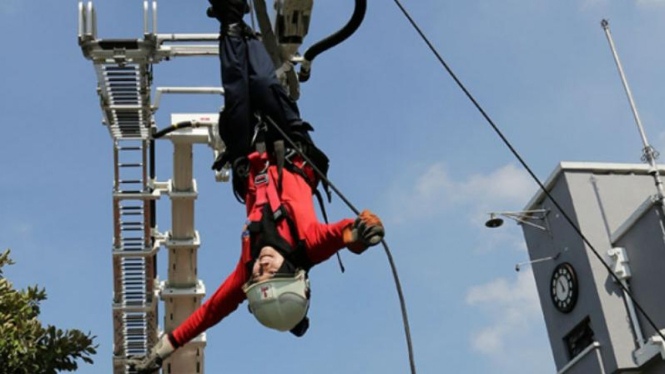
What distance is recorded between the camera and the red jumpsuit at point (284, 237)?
600cm

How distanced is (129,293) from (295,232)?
464 inches

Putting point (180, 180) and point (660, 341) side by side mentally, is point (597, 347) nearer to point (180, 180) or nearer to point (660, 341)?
point (660, 341)

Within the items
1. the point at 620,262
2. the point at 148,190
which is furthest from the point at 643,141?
the point at 148,190

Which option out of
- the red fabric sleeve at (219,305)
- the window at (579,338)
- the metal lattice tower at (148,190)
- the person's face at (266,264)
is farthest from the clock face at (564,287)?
the person's face at (266,264)

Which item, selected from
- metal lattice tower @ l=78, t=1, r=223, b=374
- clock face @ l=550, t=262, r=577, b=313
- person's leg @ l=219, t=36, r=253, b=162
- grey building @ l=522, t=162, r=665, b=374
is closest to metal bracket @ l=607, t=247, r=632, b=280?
grey building @ l=522, t=162, r=665, b=374

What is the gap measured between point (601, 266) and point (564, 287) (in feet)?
4.73

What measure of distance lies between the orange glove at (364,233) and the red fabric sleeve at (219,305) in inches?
29.5

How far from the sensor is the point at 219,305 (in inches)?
251

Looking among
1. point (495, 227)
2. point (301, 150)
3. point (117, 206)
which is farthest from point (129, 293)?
point (301, 150)

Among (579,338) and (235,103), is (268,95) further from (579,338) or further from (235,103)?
(579,338)

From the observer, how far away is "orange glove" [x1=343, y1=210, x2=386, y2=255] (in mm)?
5688

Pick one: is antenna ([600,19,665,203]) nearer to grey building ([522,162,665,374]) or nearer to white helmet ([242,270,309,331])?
grey building ([522,162,665,374])

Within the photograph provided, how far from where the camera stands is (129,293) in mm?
17375

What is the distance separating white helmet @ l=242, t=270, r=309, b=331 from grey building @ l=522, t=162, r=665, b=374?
15.2 m
